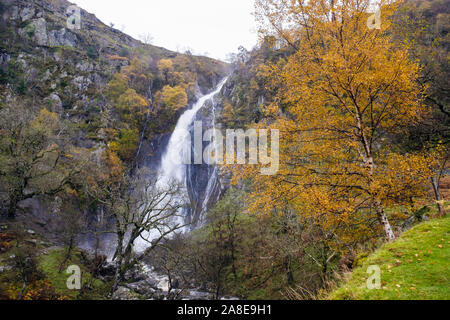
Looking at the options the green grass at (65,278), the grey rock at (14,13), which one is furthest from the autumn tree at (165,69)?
the green grass at (65,278)

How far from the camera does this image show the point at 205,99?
46.2m

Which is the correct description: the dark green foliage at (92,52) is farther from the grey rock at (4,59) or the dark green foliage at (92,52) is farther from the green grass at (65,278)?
the green grass at (65,278)

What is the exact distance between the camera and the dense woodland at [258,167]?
6.17 meters

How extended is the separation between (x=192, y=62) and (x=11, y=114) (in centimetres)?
5119

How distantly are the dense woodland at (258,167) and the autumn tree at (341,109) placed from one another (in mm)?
53

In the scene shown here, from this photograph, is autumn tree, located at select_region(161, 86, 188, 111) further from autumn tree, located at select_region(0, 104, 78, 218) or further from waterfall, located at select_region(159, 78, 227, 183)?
autumn tree, located at select_region(0, 104, 78, 218)

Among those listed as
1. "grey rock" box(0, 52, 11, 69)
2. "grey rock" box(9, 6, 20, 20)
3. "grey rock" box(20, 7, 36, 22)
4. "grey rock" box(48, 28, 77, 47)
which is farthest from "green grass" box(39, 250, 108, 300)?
"grey rock" box(9, 6, 20, 20)

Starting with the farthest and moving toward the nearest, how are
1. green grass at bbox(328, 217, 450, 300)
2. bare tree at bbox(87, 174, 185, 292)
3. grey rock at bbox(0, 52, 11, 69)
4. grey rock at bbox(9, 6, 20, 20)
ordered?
grey rock at bbox(9, 6, 20, 20), grey rock at bbox(0, 52, 11, 69), bare tree at bbox(87, 174, 185, 292), green grass at bbox(328, 217, 450, 300)

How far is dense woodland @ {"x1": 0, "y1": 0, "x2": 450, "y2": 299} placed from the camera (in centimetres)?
617

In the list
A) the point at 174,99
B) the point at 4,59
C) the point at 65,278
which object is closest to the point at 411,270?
the point at 65,278

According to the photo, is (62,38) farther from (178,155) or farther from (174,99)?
(178,155)

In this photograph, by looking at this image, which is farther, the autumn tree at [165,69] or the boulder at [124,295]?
the autumn tree at [165,69]

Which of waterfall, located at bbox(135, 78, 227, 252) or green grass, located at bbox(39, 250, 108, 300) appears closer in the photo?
green grass, located at bbox(39, 250, 108, 300)

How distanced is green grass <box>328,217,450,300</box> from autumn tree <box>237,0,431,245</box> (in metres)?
0.74
